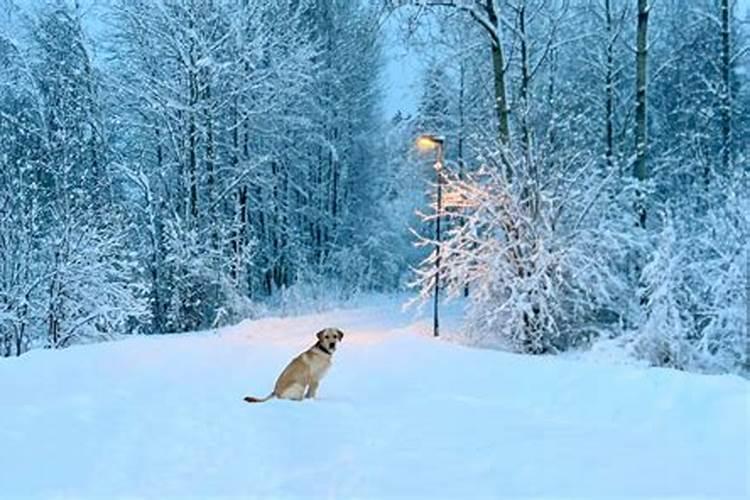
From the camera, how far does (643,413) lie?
20.3ft

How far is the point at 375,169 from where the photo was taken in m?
30.2

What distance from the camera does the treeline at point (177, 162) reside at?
12.3 meters

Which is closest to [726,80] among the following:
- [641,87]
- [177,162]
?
[641,87]

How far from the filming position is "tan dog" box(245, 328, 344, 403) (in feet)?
24.8

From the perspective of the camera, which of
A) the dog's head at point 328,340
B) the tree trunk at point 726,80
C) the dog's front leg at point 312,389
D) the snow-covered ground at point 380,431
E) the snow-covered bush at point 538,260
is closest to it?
the snow-covered ground at point 380,431

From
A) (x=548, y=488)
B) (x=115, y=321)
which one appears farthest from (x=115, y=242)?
(x=548, y=488)

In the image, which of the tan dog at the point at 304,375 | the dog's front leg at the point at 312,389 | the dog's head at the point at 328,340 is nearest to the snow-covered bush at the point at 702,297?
the dog's head at the point at 328,340

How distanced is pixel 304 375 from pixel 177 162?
13.3 meters

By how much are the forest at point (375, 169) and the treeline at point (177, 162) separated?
7 cm

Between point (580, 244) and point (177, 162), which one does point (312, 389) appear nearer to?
point (580, 244)

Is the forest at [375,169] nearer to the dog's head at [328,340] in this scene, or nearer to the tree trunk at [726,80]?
the tree trunk at [726,80]

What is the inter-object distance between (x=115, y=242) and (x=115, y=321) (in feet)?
4.63

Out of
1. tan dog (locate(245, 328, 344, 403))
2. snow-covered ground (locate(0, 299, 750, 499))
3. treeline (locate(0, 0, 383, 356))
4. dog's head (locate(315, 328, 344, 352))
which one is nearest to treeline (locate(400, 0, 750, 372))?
snow-covered ground (locate(0, 299, 750, 499))

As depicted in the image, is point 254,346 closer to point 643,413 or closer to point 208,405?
point 208,405
